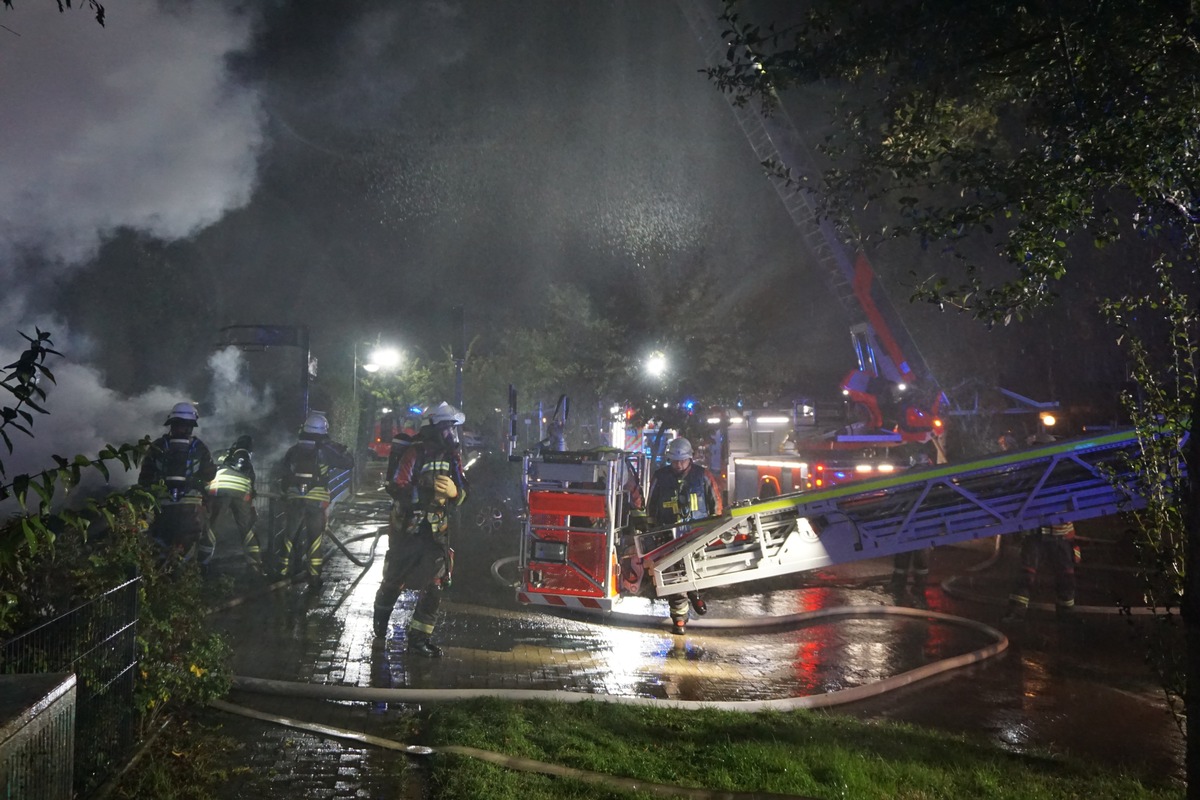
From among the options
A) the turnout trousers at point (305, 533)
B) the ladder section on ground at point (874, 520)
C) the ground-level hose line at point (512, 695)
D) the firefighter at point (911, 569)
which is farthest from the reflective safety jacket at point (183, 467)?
the firefighter at point (911, 569)

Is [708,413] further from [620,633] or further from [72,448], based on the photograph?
[72,448]

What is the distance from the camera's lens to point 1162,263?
4.79 metres

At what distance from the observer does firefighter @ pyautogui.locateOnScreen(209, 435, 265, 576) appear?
935 cm

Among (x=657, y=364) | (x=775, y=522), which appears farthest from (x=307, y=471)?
(x=657, y=364)

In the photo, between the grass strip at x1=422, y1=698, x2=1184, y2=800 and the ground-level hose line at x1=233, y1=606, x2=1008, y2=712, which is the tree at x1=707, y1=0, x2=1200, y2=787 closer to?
the grass strip at x1=422, y1=698, x2=1184, y2=800

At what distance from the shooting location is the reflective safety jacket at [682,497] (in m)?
8.71

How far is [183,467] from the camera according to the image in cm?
830

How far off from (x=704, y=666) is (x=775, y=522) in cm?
186

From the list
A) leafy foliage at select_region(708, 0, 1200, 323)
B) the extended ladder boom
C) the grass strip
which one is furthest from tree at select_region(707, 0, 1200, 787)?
the extended ladder boom

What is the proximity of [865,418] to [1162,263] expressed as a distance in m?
11.4

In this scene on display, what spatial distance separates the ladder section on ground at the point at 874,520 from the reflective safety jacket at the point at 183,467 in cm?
445

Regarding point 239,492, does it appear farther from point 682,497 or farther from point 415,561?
point 682,497

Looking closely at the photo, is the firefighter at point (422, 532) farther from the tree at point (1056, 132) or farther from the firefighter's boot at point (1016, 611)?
the firefighter's boot at point (1016, 611)

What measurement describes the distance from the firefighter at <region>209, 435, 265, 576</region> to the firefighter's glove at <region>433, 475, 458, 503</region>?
10.8ft
